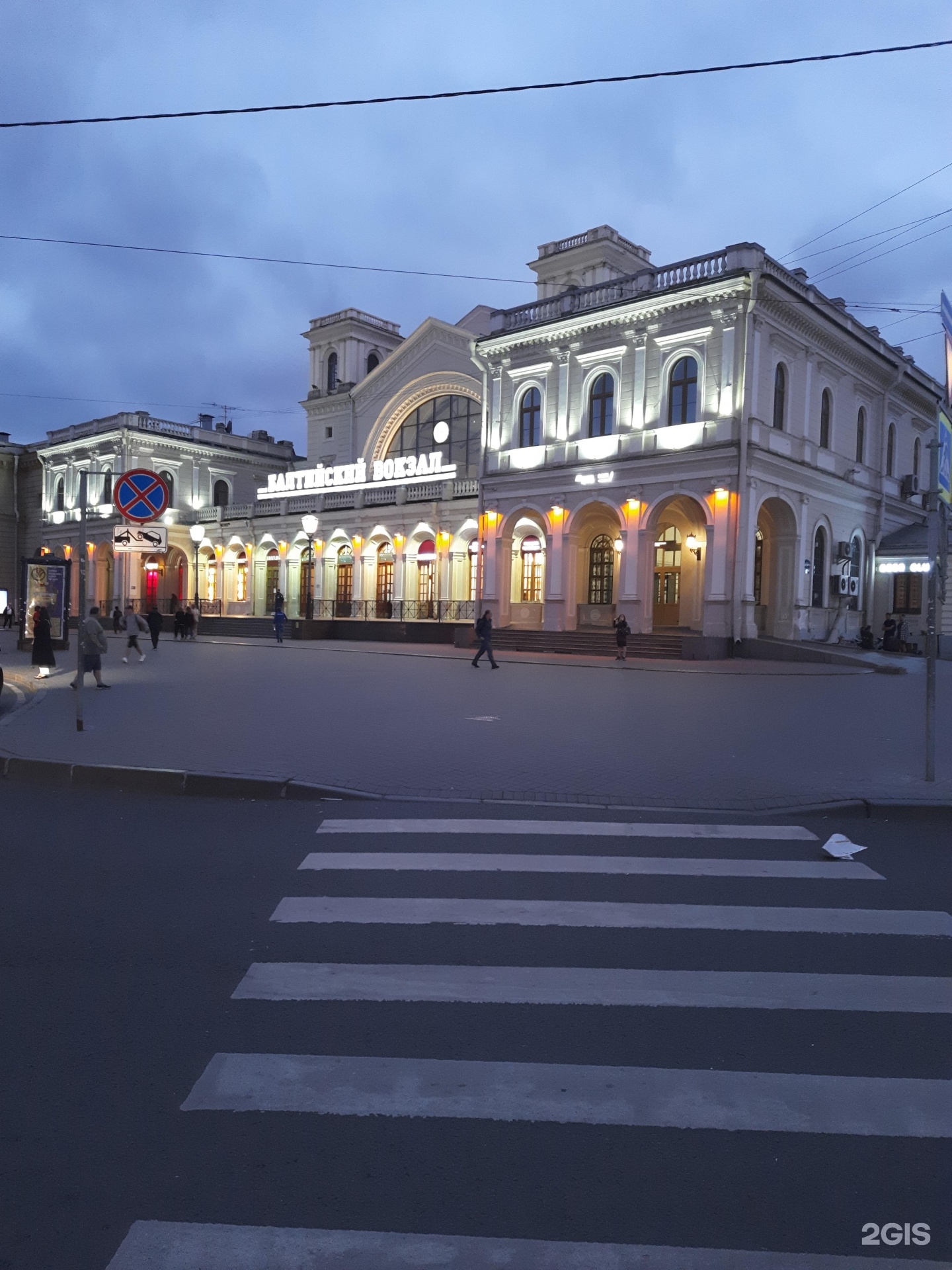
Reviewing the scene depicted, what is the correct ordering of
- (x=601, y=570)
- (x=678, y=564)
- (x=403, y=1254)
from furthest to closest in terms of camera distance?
(x=601, y=570)
(x=678, y=564)
(x=403, y=1254)

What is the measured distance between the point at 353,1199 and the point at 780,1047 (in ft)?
5.93

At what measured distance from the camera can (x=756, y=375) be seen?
3039cm

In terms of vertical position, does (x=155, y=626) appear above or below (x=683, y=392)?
below

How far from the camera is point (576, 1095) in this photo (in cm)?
324

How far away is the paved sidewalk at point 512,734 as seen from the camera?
8.58 m

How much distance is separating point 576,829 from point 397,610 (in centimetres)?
3634

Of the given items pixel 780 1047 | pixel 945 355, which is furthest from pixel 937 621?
pixel 780 1047

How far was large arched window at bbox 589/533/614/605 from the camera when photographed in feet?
120

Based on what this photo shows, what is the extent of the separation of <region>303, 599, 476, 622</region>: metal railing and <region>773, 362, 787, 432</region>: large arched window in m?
14.2

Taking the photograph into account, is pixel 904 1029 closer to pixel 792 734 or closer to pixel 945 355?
pixel 945 355

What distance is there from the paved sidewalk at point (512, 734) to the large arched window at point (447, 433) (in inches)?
984

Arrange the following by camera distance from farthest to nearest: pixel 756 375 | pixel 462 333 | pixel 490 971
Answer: pixel 462 333 → pixel 756 375 → pixel 490 971

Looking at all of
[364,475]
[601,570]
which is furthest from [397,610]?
[601,570]

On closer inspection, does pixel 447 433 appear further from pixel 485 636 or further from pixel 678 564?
pixel 485 636
